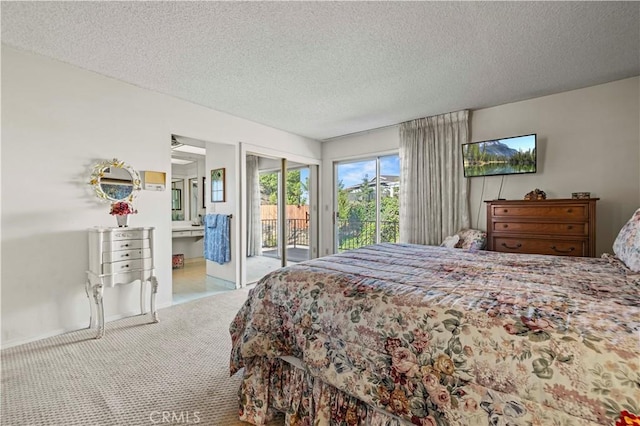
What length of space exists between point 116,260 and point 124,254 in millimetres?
83

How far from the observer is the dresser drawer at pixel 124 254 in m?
2.58

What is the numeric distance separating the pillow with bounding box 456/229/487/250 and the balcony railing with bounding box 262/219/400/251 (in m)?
1.28

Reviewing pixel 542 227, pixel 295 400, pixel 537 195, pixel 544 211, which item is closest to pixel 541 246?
pixel 542 227

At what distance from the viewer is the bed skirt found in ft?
4.07

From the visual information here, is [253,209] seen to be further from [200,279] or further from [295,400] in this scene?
[295,400]

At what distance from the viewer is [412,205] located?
4.25 metres

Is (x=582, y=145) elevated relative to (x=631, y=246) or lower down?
elevated

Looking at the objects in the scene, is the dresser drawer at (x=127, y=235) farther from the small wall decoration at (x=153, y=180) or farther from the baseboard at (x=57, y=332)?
the baseboard at (x=57, y=332)

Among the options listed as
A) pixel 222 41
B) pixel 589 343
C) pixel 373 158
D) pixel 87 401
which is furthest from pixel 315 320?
pixel 373 158

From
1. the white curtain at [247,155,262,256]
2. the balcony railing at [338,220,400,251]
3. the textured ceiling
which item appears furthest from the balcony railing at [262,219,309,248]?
the textured ceiling

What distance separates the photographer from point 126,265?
8.87 ft

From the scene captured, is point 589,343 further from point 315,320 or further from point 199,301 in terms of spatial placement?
point 199,301

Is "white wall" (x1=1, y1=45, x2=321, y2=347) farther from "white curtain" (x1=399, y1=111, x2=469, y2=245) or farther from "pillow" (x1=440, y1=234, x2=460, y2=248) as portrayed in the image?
"pillow" (x1=440, y1=234, x2=460, y2=248)

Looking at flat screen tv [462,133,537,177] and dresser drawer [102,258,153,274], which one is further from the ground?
flat screen tv [462,133,537,177]
